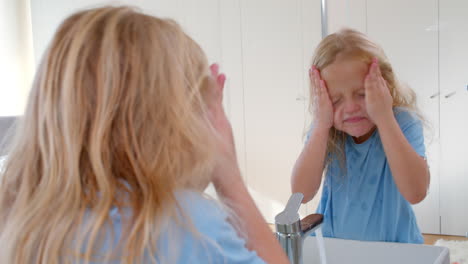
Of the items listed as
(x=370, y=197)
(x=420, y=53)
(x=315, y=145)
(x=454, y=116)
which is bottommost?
(x=454, y=116)

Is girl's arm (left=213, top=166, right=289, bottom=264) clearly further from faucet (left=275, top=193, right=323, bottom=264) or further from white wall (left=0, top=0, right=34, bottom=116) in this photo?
white wall (left=0, top=0, right=34, bottom=116)

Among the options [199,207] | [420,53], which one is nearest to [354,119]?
[199,207]

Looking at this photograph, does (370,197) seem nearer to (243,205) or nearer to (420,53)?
(243,205)

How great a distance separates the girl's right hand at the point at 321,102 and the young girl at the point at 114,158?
529mm

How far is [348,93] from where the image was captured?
3.06 ft

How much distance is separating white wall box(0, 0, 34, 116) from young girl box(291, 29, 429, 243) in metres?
3.36

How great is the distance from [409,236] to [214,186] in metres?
0.61

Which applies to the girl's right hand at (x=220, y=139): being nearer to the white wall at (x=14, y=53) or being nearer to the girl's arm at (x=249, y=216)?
the girl's arm at (x=249, y=216)

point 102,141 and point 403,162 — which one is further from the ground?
point 102,141

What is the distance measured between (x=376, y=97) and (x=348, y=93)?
7 cm

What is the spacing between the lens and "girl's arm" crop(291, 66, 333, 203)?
0.97 meters

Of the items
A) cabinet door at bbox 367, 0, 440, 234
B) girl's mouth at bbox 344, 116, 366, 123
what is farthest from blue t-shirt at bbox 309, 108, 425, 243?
cabinet door at bbox 367, 0, 440, 234

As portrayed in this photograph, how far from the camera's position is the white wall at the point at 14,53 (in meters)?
3.82

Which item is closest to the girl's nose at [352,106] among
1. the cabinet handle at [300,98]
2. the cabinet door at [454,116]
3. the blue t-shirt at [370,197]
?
the blue t-shirt at [370,197]
